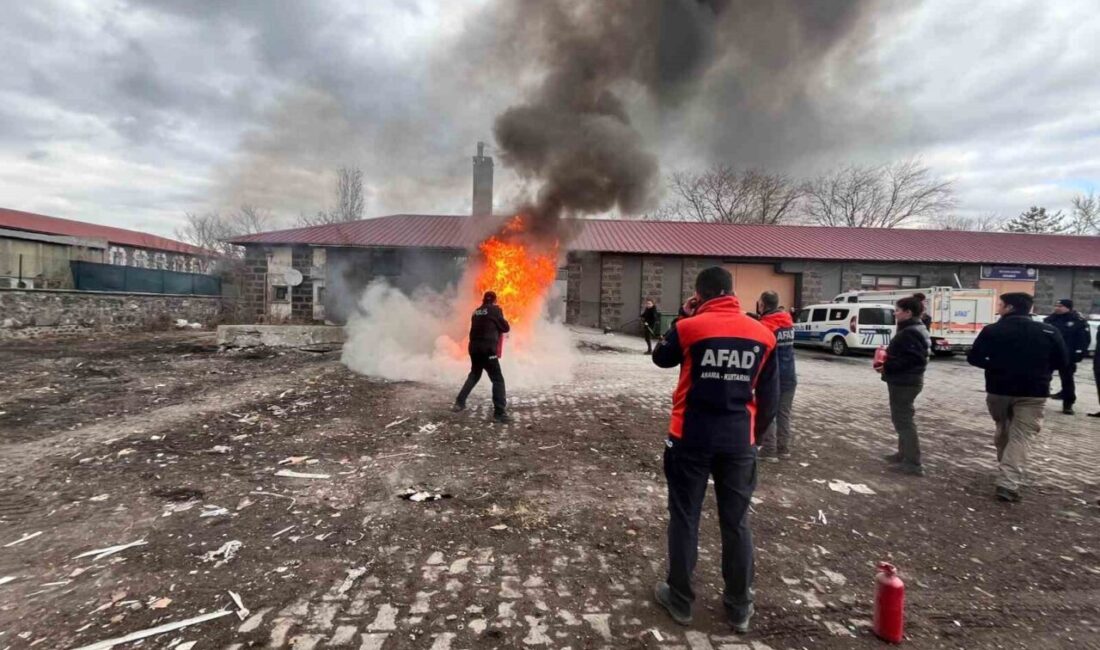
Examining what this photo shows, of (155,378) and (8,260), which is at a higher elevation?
(8,260)

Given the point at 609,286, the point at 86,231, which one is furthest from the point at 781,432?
the point at 86,231

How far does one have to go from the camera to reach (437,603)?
2691mm

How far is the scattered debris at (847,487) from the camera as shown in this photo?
443 cm

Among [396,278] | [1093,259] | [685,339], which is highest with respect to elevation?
[1093,259]

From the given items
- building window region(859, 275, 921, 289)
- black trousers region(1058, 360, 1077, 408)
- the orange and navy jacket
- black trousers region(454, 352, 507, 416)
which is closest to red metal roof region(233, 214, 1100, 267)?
building window region(859, 275, 921, 289)

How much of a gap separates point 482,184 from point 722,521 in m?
12.0

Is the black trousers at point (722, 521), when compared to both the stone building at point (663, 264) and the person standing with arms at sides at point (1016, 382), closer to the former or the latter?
the person standing with arms at sides at point (1016, 382)

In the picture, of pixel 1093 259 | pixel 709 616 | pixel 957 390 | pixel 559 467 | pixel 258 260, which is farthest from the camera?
pixel 1093 259

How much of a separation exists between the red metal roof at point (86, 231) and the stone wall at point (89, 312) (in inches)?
500

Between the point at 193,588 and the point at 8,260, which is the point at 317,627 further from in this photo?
the point at 8,260

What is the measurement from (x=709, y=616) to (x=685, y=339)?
1483 mm

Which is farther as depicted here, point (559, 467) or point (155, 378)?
point (155, 378)

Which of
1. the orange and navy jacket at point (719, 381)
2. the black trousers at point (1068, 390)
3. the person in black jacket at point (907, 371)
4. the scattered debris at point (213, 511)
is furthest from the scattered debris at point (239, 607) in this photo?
the black trousers at point (1068, 390)

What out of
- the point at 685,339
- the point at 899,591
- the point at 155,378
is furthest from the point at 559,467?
the point at 155,378
